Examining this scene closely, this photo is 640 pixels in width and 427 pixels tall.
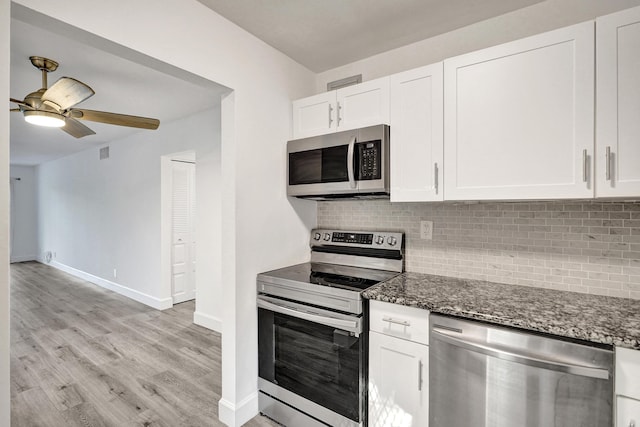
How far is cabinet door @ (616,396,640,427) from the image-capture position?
108 centimetres

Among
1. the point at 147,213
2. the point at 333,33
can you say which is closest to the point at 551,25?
the point at 333,33

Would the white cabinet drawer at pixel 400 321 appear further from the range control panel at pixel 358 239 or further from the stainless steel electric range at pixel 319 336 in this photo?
the range control panel at pixel 358 239

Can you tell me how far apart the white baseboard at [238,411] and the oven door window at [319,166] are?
150cm

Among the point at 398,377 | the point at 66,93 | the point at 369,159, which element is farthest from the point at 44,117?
the point at 398,377

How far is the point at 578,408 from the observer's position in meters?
1.15

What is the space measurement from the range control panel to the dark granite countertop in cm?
34

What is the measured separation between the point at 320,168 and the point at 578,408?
1.71 meters

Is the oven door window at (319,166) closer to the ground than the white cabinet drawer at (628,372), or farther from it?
farther from it

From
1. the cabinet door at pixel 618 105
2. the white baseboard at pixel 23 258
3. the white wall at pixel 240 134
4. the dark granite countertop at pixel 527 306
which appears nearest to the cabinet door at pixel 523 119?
the cabinet door at pixel 618 105

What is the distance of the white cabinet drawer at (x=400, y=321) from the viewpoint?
150cm

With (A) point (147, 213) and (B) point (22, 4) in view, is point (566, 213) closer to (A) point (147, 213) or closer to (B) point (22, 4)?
(B) point (22, 4)

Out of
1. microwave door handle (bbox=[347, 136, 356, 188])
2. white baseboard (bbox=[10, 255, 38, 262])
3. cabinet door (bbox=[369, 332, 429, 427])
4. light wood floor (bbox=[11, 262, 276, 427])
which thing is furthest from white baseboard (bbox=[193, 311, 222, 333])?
white baseboard (bbox=[10, 255, 38, 262])

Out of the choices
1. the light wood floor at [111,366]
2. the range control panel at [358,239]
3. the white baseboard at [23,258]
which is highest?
the range control panel at [358,239]

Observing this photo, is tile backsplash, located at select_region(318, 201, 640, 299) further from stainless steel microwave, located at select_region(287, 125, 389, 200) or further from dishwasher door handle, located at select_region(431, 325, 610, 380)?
dishwasher door handle, located at select_region(431, 325, 610, 380)
